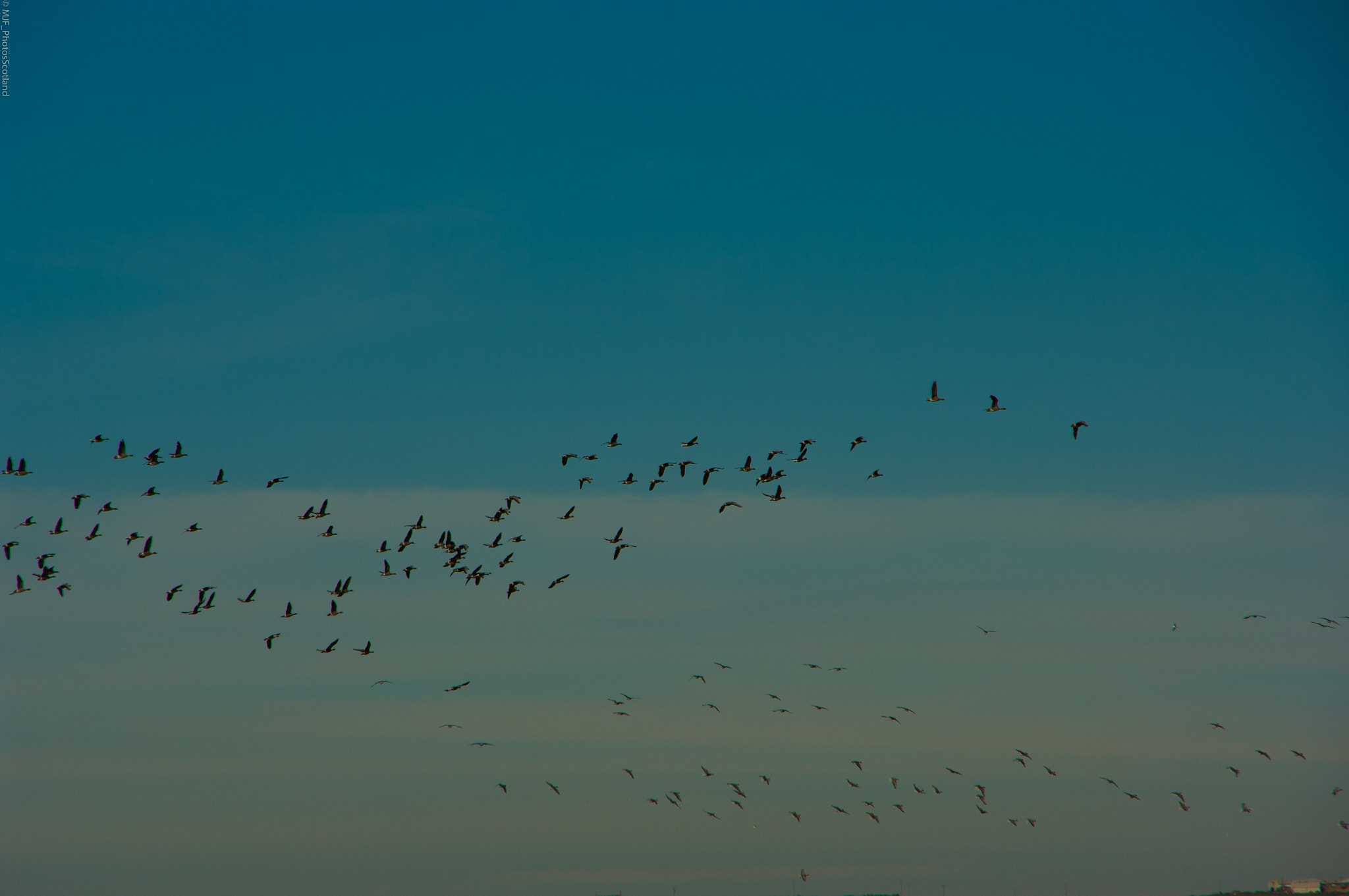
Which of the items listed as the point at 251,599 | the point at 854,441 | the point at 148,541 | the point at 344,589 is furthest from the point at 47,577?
Result: the point at 854,441

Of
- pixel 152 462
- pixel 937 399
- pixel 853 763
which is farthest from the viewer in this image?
pixel 853 763

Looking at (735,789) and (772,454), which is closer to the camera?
(772,454)

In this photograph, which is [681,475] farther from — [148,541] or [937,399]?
[148,541]

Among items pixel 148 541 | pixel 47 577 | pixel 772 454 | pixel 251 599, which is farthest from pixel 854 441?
pixel 47 577

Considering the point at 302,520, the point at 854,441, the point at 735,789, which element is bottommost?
the point at 735,789

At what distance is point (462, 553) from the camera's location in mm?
95438

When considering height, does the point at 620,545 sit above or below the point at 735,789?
above

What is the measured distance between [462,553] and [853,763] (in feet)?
127

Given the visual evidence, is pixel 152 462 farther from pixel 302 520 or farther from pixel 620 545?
pixel 620 545

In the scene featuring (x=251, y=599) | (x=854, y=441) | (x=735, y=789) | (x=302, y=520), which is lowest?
(x=735, y=789)

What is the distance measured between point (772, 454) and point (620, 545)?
13166 mm

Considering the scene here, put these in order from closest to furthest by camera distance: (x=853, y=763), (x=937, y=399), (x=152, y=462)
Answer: (x=937, y=399)
(x=152, y=462)
(x=853, y=763)

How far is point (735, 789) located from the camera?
115 meters

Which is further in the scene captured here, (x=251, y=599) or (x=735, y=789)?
(x=735, y=789)
